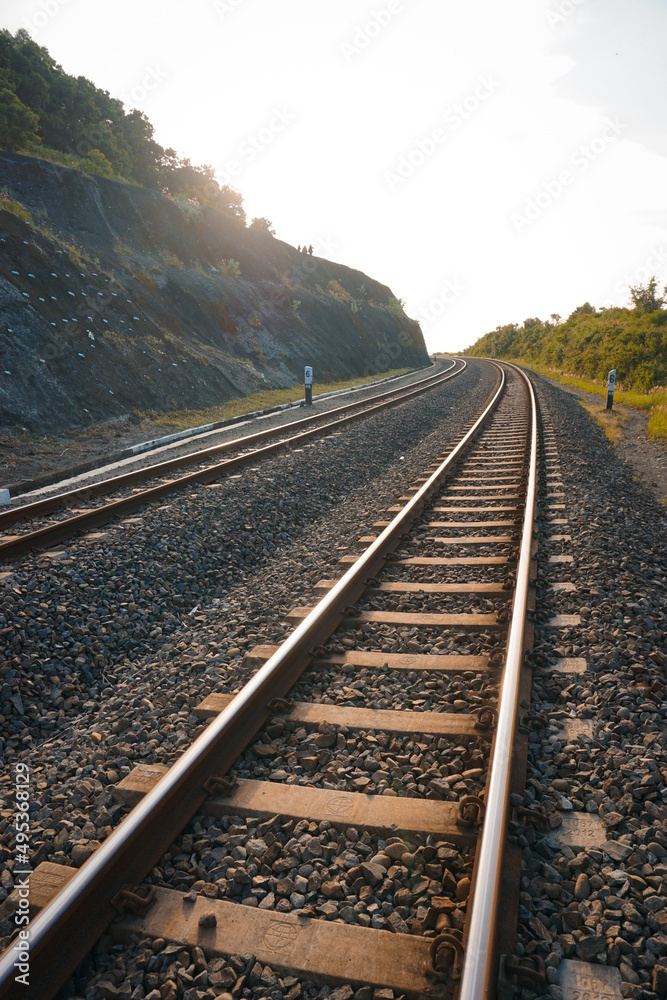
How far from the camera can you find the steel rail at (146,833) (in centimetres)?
173

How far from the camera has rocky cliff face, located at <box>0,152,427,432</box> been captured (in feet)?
38.8

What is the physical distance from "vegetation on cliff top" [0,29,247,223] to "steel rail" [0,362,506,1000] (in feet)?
77.2

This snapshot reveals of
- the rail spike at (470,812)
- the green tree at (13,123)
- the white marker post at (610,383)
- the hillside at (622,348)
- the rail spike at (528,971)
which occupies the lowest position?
the rail spike at (528,971)

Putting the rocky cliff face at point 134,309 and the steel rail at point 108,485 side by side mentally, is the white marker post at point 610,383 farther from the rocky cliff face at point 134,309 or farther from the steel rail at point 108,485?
the rocky cliff face at point 134,309

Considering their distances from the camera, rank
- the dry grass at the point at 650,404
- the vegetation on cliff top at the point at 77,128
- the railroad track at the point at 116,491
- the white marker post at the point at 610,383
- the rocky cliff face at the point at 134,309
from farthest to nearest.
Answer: the vegetation on cliff top at the point at 77,128 < the white marker post at the point at 610,383 < the dry grass at the point at 650,404 < the rocky cliff face at the point at 134,309 < the railroad track at the point at 116,491

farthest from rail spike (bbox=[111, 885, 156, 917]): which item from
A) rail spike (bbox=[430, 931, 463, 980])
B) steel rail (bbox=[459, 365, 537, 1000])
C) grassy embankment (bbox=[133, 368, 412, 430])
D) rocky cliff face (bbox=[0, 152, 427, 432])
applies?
grassy embankment (bbox=[133, 368, 412, 430])

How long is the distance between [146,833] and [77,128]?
121 feet

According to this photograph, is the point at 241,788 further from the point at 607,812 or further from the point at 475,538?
the point at 475,538

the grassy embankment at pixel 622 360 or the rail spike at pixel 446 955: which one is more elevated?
the grassy embankment at pixel 622 360

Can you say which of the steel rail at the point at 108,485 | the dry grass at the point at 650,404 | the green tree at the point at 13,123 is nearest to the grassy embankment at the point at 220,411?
the steel rail at the point at 108,485

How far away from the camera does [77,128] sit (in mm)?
29859

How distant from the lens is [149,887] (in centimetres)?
202

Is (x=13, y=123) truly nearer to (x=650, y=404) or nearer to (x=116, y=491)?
(x=116, y=491)

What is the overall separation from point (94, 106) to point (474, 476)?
34.7 metres
